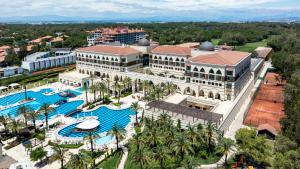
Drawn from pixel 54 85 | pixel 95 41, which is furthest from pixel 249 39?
pixel 54 85

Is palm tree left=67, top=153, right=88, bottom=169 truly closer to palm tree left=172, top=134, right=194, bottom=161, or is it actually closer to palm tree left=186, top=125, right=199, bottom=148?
palm tree left=172, top=134, right=194, bottom=161

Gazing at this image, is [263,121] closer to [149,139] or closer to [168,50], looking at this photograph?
[149,139]

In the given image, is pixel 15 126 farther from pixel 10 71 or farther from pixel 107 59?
pixel 10 71

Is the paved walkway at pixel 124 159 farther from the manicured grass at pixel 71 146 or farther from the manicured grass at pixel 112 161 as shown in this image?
the manicured grass at pixel 71 146

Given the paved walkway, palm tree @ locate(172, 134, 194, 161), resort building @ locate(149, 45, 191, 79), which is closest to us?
palm tree @ locate(172, 134, 194, 161)

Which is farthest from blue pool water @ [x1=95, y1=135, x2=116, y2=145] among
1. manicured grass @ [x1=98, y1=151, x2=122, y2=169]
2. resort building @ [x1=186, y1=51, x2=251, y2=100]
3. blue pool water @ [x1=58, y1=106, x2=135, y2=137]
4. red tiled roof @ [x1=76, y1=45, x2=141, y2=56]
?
red tiled roof @ [x1=76, y1=45, x2=141, y2=56]

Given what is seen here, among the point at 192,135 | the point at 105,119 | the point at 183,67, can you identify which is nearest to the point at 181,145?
the point at 192,135
